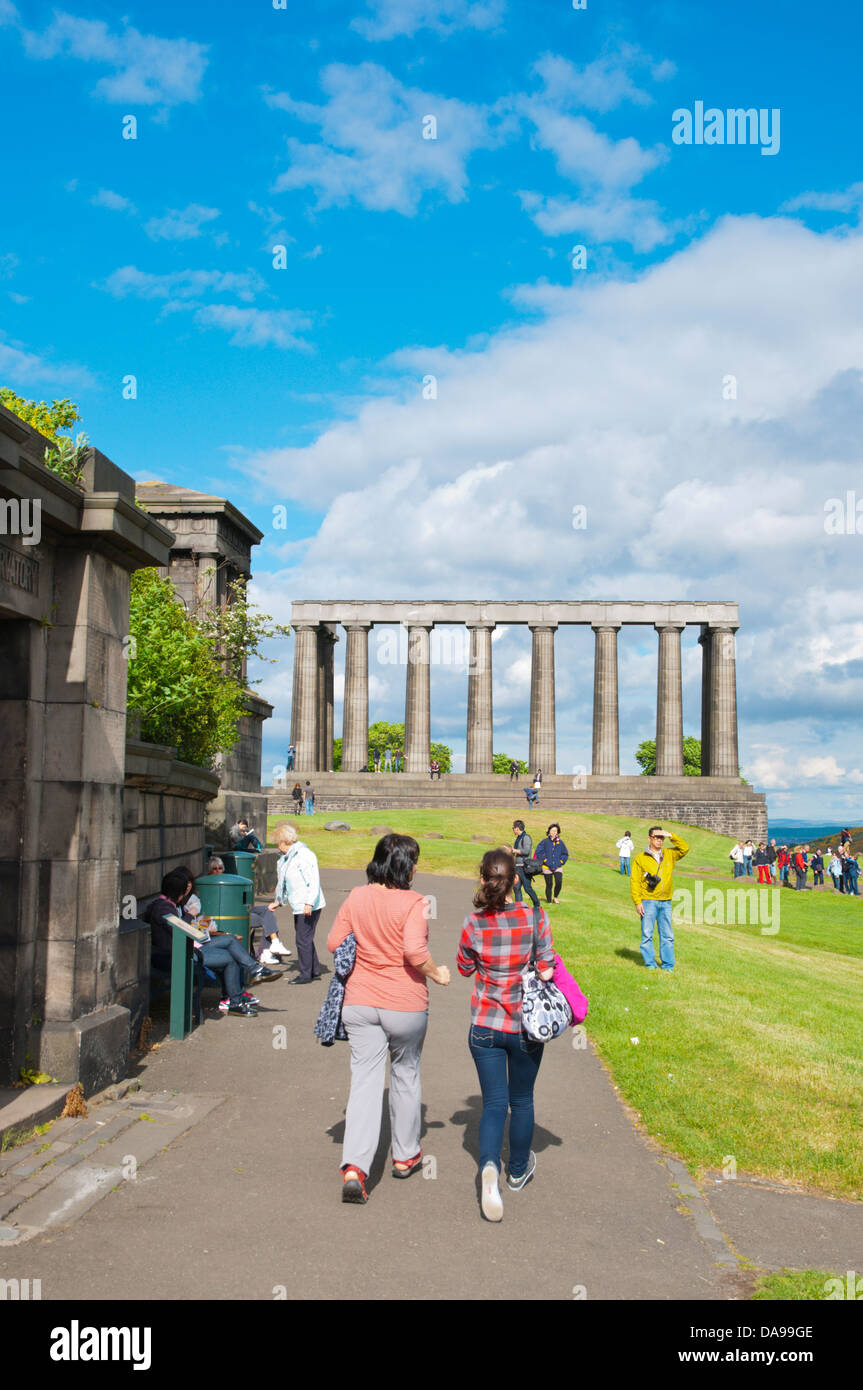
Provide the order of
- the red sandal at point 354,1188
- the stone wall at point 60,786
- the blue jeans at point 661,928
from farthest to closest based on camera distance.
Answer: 1. the blue jeans at point 661,928
2. the stone wall at point 60,786
3. the red sandal at point 354,1188

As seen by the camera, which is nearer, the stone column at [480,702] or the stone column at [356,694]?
the stone column at [480,702]

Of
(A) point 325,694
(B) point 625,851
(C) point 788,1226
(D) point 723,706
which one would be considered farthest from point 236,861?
(A) point 325,694

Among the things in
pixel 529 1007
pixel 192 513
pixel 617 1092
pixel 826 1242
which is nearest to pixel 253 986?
pixel 617 1092

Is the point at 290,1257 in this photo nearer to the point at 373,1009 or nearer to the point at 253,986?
the point at 373,1009

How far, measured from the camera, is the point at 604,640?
72938 mm

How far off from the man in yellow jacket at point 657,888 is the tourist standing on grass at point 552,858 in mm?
8022

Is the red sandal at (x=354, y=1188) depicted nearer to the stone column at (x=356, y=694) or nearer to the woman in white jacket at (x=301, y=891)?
the woman in white jacket at (x=301, y=891)

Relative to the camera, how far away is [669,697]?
7200 centimetres

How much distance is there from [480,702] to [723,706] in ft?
56.1

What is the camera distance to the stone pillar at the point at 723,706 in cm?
7075

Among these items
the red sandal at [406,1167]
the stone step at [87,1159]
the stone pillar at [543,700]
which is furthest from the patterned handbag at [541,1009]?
the stone pillar at [543,700]

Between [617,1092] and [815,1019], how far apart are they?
4.66 meters

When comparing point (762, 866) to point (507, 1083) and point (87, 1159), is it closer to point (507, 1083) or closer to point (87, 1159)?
point (507, 1083)

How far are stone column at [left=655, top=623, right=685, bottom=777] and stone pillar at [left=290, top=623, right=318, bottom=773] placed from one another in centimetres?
2482
